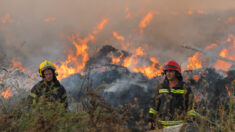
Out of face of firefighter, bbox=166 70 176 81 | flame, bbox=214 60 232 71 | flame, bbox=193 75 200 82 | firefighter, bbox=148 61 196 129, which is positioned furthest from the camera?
flame, bbox=214 60 232 71

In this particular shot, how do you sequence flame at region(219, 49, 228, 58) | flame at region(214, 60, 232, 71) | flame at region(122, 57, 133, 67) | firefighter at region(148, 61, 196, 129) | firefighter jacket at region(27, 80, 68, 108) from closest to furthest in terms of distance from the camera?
firefighter jacket at region(27, 80, 68, 108), firefighter at region(148, 61, 196, 129), flame at region(214, 60, 232, 71), flame at region(122, 57, 133, 67), flame at region(219, 49, 228, 58)

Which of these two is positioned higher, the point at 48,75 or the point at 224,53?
the point at 224,53

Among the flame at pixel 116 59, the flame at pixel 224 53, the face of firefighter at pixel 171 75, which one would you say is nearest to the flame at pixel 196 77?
the flame at pixel 116 59

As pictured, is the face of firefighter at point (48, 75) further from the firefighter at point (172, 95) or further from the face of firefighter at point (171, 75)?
the face of firefighter at point (171, 75)

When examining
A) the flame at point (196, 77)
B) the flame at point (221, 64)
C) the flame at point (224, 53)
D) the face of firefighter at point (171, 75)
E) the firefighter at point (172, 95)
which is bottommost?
the firefighter at point (172, 95)

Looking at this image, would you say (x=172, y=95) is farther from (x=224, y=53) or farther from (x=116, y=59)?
(x=224, y=53)

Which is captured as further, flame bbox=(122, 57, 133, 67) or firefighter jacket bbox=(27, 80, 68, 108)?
flame bbox=(122, 57, 133, 67)

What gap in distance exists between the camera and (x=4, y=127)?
1378 mm

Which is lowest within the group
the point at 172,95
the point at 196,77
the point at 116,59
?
the point at 172,95

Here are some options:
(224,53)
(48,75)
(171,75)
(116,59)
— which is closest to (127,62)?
(116,59)

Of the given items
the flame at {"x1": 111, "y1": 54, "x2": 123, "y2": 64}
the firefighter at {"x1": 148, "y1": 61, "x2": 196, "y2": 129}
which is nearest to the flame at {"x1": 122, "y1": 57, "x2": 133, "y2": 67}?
the flame at {"x1": 111, "y1": 54, "x2": 123, "y2": 64}

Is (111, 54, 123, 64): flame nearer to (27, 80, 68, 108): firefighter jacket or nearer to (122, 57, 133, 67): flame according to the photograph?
(122, 57, 133, 67): flame

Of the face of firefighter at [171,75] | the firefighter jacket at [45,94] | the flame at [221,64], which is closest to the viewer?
the firefighter jacket at [45,94]

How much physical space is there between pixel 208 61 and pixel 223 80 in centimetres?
336
